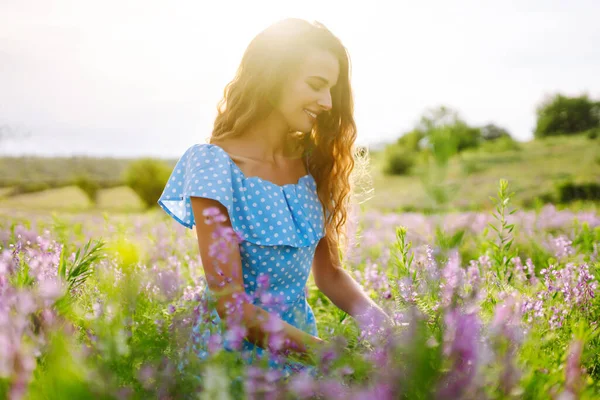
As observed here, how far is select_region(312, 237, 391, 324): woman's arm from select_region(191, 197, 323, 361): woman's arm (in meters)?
0.72

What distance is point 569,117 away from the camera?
4809cm

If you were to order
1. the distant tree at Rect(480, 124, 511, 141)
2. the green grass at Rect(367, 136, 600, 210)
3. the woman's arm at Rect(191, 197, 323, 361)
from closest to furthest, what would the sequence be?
the woman's arm at Rect(191, 197, 323, 361) < the green grass at Rect(367, 136, 600, 210) < the distant tree at Rect(480, 124, 511, 141)

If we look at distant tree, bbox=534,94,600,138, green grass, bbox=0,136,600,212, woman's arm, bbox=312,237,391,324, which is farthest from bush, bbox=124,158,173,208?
distant tree, bbox=534,94,600,138

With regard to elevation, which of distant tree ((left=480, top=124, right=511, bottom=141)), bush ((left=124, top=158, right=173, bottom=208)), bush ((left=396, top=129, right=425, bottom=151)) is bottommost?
bush ((left=124, top=158, right=173, bottom=208))

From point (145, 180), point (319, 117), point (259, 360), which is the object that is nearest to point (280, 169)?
point (319, 117)

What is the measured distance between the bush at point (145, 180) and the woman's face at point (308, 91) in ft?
86.7

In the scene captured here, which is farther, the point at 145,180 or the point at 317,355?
the point at 145,180

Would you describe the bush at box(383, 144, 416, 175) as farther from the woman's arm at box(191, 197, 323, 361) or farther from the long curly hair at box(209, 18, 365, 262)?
the woman's arm at box(191, 197, 323, 361)

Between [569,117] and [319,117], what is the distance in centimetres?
5303

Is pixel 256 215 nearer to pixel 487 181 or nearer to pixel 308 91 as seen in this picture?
pixel 308 91

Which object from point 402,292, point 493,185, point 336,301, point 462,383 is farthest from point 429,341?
point 493,185

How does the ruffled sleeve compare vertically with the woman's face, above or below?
below

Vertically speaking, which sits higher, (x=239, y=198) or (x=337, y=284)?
(x=239, y=198)

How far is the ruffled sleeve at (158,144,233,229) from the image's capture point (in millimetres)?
2127
